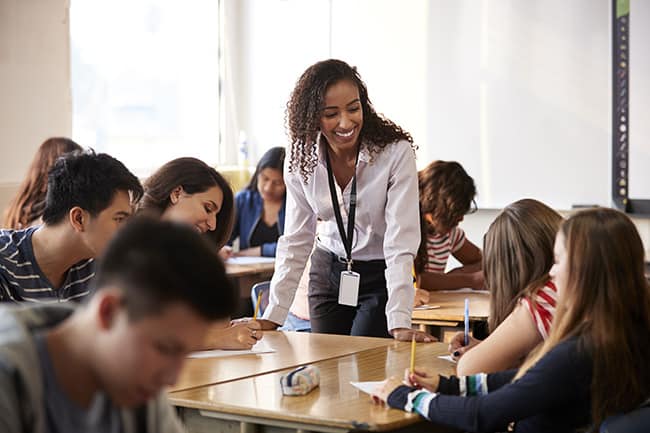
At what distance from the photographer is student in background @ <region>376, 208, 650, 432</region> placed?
6.76ft

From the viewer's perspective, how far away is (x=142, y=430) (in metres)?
1.38

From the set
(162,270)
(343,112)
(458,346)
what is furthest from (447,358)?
(162,270)

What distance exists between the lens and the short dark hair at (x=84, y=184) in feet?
8.14

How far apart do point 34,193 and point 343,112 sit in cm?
195

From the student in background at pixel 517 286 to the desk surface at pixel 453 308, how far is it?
956 millimetres

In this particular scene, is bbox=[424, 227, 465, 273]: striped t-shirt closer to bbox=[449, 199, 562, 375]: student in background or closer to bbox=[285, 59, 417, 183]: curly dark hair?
bbox=[285, 59, 417, 183]: curly dark hair

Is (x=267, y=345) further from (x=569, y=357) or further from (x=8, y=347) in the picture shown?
(x=8, y=347)

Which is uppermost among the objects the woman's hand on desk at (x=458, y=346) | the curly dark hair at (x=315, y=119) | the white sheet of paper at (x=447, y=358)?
the curly dark hair at (x=315, y=119)

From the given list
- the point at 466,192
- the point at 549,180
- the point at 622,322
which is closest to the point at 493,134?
the point at 549,180

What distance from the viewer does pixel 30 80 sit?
18.2 feet

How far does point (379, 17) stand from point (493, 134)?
A: 127 centimetres

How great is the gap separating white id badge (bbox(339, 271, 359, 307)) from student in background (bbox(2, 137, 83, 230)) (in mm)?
1687

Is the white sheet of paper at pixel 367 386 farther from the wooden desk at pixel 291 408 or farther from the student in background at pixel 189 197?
the student in background at pixel 189 197

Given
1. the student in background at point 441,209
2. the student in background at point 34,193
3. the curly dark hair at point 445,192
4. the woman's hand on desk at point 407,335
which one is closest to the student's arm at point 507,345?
the woman's hand on desk at point 407,335
